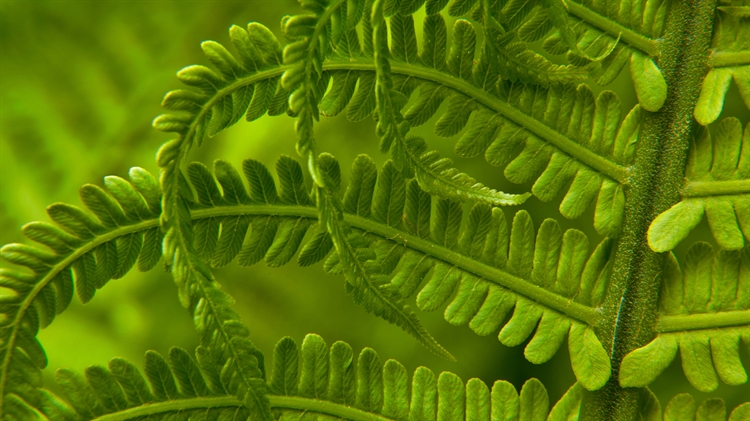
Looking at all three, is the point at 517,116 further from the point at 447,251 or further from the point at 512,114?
the point at 447,251

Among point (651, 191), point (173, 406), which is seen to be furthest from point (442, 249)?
point (173, 406)

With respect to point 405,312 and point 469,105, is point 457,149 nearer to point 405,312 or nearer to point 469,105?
point 469,105

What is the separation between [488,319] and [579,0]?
46 centimetres

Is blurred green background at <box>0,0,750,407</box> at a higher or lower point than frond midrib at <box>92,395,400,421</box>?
higher

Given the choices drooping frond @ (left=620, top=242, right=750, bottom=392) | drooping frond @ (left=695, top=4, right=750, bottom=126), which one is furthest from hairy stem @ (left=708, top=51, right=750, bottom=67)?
drooping frond @ (left=620, top=242, right=750, bottom=392)

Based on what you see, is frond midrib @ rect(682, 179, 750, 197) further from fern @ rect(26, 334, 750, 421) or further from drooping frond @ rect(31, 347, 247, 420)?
drooping frond @ rect(31, 347, 247, 420)

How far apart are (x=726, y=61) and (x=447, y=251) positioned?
0.45 m

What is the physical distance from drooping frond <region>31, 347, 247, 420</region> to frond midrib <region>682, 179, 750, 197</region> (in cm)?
65

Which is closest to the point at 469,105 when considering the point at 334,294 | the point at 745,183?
the point at 745,183

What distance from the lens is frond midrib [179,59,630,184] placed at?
2.29 ft

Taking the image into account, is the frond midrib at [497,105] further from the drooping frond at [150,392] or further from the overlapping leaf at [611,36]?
the drooping frond at [150,392]

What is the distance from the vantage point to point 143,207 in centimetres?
67

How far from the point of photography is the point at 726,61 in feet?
2.36

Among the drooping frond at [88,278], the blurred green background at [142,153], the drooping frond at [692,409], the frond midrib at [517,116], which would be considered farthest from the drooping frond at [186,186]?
the blurred green background at [142,153]
